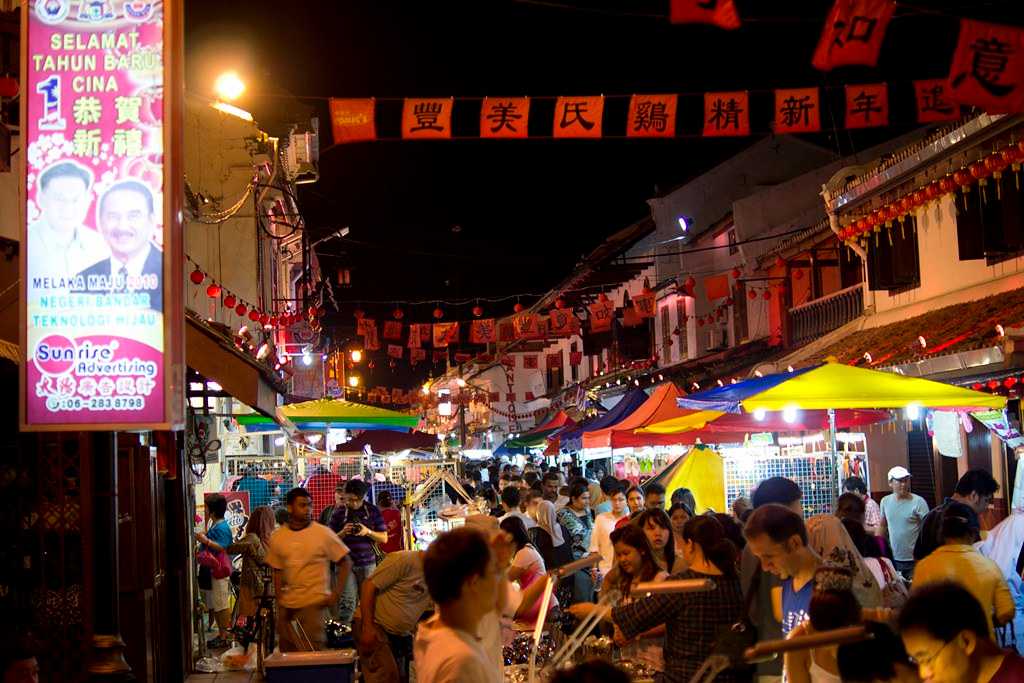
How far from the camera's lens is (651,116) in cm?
1772

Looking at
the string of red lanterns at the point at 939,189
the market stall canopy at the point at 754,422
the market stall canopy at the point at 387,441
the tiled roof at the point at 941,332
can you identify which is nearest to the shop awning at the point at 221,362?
the market stall canopy at the point at 754,422

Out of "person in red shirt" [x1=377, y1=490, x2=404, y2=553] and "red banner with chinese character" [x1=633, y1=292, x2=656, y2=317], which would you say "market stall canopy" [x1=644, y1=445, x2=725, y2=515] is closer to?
"person in red shirt" [x1=377, y1=490, x2=404, y2=553]

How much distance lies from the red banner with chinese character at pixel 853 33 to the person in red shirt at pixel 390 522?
8.17m

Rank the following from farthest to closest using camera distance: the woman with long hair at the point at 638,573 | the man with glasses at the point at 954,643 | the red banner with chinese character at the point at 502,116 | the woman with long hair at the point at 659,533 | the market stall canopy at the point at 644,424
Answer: the red banner with chinese character at the point at 502,116 < the market stall canopy at the point at 644,424 < the woman with long hair at the point at 659,533 < the woman with long hair at the point at 638,573 < the man with glasses at the point at 954,643

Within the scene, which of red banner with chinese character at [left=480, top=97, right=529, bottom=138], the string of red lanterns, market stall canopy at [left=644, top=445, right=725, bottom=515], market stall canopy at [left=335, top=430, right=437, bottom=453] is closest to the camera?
market stall canopy at [left=644, top=445, right=725, bottom=515]

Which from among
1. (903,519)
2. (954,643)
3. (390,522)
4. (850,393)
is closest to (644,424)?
(390,522)

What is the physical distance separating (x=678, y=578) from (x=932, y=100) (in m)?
12.1

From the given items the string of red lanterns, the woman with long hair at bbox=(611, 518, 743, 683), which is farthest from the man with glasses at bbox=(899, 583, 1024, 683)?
the string of red lanterns

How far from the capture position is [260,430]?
83.4 ft

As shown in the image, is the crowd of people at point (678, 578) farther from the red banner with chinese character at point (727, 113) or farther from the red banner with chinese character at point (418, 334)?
the red banner with chinese character at point (418, 334)

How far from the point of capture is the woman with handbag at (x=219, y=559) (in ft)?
52.9

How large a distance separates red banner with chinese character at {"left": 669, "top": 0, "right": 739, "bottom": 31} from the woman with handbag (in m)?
8.70

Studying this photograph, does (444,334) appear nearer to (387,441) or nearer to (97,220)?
(387,441)

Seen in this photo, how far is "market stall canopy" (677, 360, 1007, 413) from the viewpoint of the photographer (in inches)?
462
